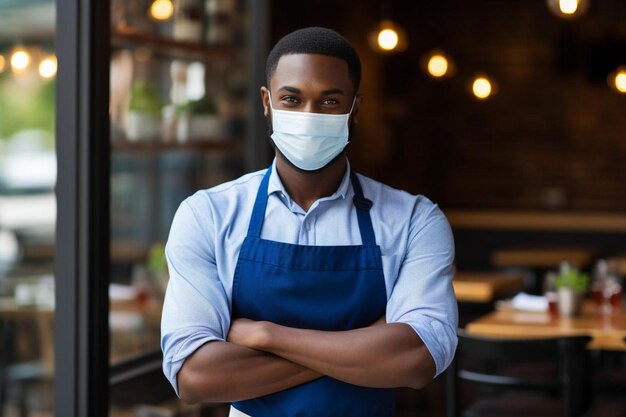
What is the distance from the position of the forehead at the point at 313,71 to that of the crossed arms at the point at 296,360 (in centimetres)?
→ 45

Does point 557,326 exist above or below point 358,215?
below

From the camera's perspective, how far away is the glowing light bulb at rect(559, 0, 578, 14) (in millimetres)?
5484

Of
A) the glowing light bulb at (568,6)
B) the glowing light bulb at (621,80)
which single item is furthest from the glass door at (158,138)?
the glowing light bulb at (621,80)

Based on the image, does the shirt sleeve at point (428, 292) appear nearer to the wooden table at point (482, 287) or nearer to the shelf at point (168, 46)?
the shelf at point (168, 46)

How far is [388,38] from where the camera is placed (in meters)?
7.50

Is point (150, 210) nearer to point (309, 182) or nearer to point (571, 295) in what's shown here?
point (571, 295)

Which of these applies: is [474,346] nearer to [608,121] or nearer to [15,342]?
[15,342]

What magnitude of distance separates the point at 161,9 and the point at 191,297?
2.53 meters

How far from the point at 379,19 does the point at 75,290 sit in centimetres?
730

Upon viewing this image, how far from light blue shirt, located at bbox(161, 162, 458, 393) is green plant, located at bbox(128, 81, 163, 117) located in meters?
2.28

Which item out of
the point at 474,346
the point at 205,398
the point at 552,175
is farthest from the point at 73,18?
the point at 552,175

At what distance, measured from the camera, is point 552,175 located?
31.8 ft

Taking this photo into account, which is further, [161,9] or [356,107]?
[161,9]

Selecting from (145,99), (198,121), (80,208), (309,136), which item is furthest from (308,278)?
(198,121)
